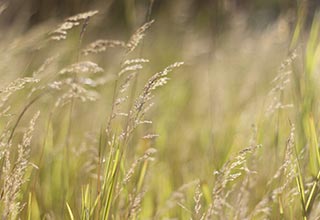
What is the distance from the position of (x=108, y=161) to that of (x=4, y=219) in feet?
0.75

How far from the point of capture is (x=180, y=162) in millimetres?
1957

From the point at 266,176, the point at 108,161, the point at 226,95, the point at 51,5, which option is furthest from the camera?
the point at 51,5

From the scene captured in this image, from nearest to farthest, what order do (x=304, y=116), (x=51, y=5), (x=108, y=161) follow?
(x=108, y=161) → (x=304, y=116) → (x=51, y=5)

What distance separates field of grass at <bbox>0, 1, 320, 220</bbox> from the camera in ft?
3.91

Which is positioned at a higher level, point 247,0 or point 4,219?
point 247,0

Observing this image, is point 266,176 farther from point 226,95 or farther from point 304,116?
point 226,95

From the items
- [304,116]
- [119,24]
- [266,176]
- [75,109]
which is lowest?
[266,176]

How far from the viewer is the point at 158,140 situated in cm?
198

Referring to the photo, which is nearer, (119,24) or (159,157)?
(159,157)

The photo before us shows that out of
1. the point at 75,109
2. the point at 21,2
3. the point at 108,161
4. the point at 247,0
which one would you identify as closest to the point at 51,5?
the point at 21,2

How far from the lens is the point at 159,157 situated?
194cm

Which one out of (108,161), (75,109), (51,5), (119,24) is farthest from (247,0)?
(108,161)

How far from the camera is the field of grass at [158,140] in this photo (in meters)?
1.19

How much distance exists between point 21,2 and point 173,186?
134 inches
